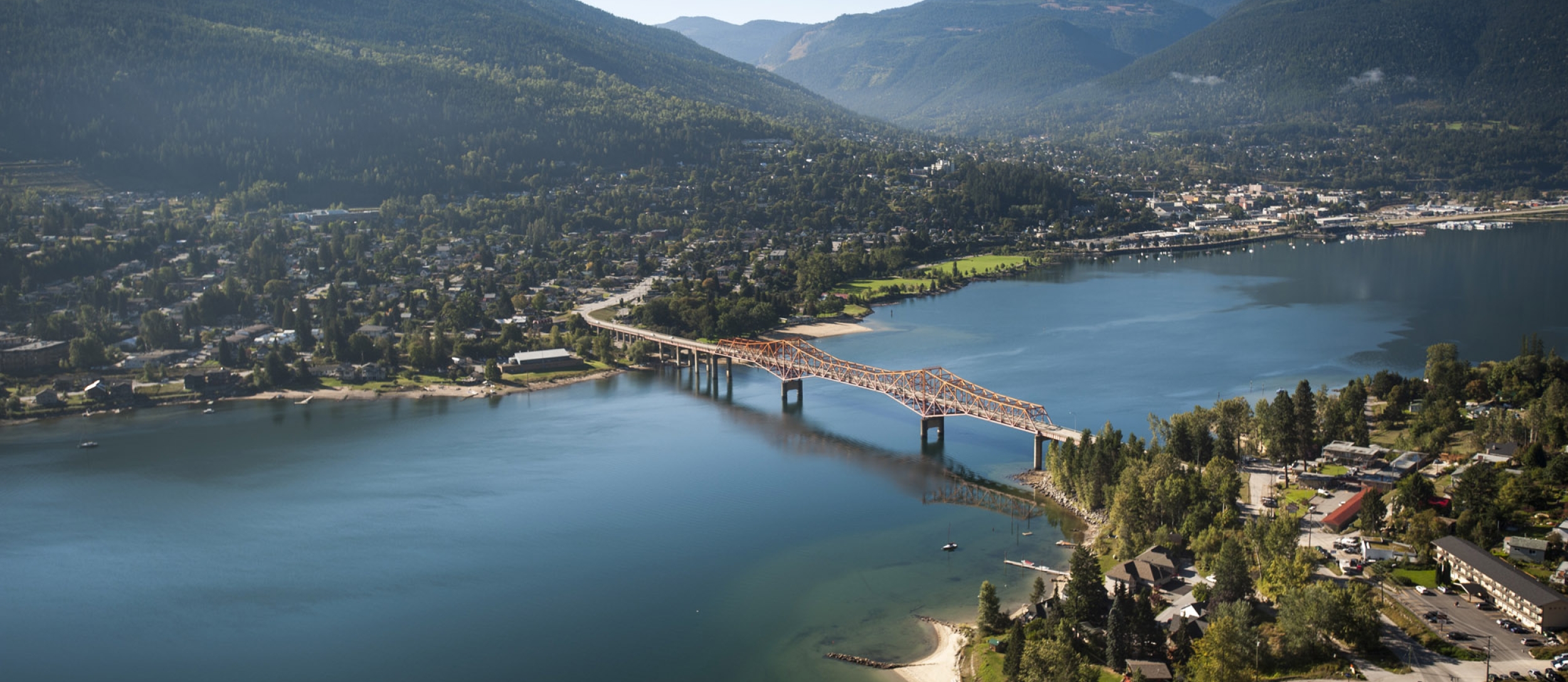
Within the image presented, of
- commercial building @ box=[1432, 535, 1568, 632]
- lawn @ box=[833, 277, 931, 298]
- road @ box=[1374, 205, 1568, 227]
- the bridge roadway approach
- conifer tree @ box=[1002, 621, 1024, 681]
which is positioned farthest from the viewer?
road @ box=[1374, 205, 1568, 227]

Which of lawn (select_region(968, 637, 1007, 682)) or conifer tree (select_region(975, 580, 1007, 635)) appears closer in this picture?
lawn (select_region(968, 637, 1007, 682))

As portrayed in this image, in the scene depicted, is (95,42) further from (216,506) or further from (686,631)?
(686,631)

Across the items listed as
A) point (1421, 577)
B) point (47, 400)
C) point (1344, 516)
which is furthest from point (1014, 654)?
point (47, 400)

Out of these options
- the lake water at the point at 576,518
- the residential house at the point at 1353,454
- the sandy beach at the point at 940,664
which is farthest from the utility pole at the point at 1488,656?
the residential house at the point at 1353,454

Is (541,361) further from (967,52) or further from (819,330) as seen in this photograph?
(967,52)

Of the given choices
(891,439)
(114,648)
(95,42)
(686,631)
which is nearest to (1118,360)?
(891,439)

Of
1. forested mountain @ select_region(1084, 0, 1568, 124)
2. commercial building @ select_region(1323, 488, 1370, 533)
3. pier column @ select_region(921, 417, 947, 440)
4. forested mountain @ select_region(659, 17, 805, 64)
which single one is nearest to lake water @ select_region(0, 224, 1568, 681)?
pier column @ select_region(921, 417, 947, 440)

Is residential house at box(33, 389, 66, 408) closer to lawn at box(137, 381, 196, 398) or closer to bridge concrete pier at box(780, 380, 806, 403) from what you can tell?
lawn at box(137, 381, 196, 398)
